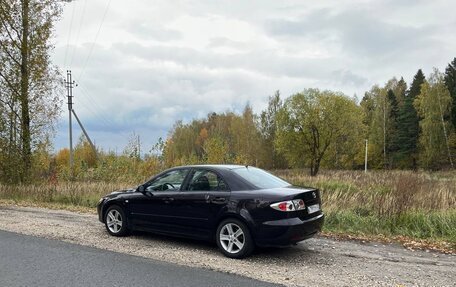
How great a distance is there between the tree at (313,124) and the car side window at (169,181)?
170ft

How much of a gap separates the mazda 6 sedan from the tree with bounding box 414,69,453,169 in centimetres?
5720

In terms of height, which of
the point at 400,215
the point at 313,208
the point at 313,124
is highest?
the point at 313,124

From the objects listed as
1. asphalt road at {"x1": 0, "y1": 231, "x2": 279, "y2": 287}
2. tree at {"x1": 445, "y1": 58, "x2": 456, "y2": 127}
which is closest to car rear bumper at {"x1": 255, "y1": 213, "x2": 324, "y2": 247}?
asphalt road at {"x1": 0, "y1": 231, "x2": 279, "y2": 287}

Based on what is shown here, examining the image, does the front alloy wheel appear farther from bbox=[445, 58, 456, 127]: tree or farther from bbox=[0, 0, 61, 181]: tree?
bbox=[445, 58, 456, 127]: tree

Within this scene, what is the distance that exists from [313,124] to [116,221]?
54.0 meters

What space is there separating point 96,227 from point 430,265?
23.7ft

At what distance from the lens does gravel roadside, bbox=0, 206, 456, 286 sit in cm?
606

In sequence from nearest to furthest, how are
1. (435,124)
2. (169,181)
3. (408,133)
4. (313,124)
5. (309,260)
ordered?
(309,260) → (169,181) → (435,124) → (313,124) → (408,133)

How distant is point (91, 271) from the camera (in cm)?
630

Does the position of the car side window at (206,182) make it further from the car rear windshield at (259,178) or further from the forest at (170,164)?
the forest at (170,164)

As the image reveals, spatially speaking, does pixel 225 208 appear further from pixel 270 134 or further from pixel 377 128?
pixel 270 134

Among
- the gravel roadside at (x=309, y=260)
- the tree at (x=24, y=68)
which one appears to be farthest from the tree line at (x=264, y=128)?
the gravel roadside at (x=309, y=260)

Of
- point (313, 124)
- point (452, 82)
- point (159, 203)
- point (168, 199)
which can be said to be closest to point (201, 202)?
point (168, 199)

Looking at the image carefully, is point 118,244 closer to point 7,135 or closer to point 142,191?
point 142,191
